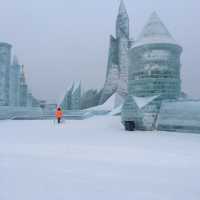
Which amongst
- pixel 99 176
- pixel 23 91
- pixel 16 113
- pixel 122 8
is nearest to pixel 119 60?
pixel 122 8

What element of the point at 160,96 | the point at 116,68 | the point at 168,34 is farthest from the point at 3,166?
the point at 116,68

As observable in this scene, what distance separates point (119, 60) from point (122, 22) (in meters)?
13.6

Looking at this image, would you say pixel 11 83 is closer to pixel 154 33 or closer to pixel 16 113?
pixel 16 113

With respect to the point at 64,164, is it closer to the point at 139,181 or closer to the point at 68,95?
the point at 139,181

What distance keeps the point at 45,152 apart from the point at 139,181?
158 inches

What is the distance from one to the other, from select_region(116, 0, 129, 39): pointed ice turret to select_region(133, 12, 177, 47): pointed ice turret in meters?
54.5

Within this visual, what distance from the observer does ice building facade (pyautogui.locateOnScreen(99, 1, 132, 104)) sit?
6588cm

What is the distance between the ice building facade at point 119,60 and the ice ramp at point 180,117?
Answer: 152ft

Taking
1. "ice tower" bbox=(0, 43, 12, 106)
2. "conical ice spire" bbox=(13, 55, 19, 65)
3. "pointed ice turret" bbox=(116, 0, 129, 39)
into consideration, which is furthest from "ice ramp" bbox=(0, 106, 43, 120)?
"pointed ice turret" bbox=(116, 0, 129, 39)

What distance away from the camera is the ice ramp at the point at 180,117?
1445 centimetres

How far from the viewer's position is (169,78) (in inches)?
688

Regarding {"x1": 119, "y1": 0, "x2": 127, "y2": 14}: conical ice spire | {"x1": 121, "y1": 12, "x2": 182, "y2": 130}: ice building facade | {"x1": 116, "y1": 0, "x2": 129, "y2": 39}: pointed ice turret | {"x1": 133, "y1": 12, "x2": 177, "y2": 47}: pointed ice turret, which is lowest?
{"x1": 121, "y1": 12, "x2": 182, "y2": 130}: ice building facade

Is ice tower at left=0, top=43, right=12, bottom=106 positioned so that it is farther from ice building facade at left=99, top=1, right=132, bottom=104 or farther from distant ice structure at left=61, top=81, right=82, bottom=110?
ice building facade at left=99, top=1, right=132, bottom=104

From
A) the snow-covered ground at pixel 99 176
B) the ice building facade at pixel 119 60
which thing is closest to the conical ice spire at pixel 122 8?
the ice building facade at pixel 119 60
